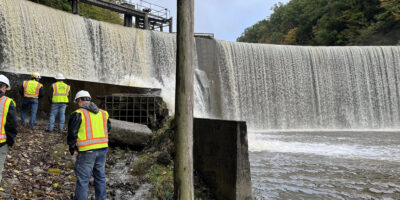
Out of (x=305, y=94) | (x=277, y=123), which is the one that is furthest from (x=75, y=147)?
(x=305, y=94)

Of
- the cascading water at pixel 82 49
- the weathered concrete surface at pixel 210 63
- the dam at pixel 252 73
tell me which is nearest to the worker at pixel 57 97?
the dam at pixel 252 73

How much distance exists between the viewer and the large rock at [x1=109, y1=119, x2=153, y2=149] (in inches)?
239

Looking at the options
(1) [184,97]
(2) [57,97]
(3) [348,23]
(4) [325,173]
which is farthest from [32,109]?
(3) [348,23]

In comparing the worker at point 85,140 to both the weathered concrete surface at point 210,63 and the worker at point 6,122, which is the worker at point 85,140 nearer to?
the worker at point 6,122

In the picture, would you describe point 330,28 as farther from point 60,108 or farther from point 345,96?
point 60,108

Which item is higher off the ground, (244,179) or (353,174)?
(244,179)

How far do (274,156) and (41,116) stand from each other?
634cm

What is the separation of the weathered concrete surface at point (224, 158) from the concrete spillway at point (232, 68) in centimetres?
872

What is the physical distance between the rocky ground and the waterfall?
13675mm

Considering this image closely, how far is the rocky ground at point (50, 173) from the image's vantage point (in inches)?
159

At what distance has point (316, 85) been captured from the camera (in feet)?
67.9

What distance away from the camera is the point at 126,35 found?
15.8 m

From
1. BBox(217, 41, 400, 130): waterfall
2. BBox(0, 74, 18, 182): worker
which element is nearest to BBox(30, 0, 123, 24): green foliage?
BBox(217, 41, 400, 130): waterfall

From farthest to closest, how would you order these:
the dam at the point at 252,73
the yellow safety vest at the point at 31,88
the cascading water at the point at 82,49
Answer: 1. the dam at the point at 252,73
2. the cascading water at the point at 82,49
3. the yellow safety vest at the point at 31,88
